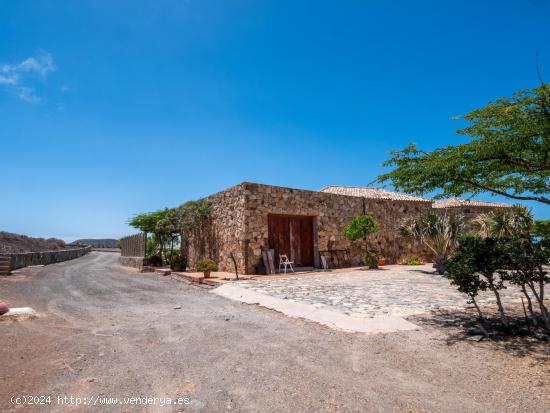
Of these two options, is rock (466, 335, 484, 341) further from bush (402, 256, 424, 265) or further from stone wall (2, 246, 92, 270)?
stone wall (2, 246, 92, 270)

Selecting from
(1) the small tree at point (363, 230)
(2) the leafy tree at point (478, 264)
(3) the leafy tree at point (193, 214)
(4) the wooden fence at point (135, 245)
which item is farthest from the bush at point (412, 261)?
(4) the wooden fence at point (135, 245)

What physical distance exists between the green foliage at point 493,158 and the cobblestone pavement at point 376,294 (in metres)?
2.46

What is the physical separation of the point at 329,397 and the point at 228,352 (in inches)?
65.0

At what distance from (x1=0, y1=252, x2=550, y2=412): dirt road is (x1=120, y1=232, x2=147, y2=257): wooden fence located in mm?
Result: 14204

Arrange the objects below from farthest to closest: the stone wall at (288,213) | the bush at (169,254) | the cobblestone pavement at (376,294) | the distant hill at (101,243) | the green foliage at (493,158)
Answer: the distant hill at (101,243) < the bush at (169,254) < the stone wall at (288,213) < the cobblestone pavement at (376,294) < the green foliage at (493,158)

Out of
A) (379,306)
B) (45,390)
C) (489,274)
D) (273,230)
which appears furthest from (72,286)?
(489,274)

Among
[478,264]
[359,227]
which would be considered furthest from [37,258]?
[478,264]

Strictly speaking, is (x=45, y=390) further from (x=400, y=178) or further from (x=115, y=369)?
(x=400, y=178)

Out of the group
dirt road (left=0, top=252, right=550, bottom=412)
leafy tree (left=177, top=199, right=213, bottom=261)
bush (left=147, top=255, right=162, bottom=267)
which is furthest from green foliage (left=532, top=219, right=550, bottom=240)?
bush (left=147, top=255, right=162, bottom=267)

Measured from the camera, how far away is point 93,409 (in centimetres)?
276

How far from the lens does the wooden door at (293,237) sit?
1434 cm

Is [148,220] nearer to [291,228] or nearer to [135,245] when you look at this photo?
[135,245]

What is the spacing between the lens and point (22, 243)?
28.5 meters

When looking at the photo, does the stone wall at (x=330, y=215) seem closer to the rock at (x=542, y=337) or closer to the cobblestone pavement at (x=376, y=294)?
the cobblestone pavement at (x=376, y=294)
